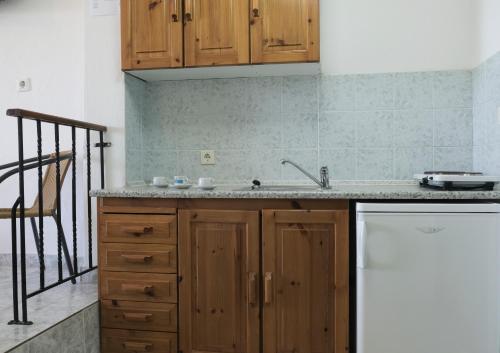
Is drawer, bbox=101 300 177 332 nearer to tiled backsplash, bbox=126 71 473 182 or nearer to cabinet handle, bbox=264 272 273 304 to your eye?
cabinet handle, bbox=264 272 273 304

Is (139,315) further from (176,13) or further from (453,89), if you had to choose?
(453,89)

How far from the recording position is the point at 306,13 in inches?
82.0

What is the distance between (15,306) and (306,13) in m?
1.97

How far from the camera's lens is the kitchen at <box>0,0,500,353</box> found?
5.58 feet

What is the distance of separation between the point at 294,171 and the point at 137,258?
1.07 m

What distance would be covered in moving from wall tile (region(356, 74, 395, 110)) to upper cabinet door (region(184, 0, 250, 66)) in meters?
0.73

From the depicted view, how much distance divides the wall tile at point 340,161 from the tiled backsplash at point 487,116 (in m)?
0.68

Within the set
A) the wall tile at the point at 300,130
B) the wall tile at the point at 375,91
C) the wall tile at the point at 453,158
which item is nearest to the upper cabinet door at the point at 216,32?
the wall tile at the point at 300,130

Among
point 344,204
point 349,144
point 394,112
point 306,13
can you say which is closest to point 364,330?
point 344,204

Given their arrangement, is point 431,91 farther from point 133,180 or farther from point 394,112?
point 133,180

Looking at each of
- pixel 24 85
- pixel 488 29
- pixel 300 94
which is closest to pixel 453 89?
pixel 488 29

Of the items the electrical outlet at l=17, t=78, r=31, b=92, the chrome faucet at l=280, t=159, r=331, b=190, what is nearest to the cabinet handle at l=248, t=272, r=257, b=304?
the chrome faucet at l=280, t=159, r=331, b=190

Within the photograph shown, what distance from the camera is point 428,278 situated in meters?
1.69

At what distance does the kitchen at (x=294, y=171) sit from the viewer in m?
1.70
